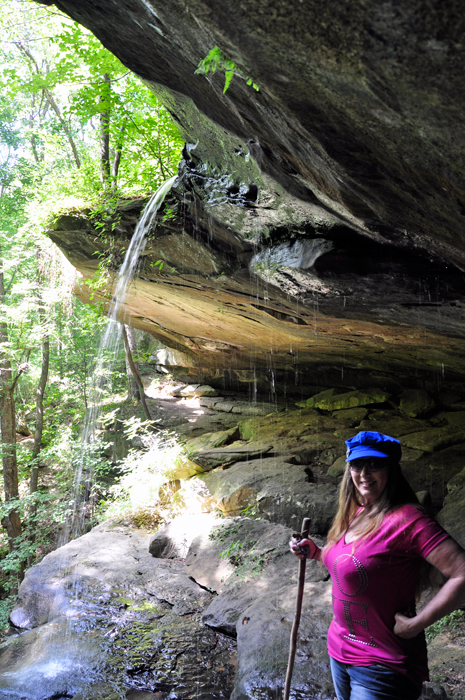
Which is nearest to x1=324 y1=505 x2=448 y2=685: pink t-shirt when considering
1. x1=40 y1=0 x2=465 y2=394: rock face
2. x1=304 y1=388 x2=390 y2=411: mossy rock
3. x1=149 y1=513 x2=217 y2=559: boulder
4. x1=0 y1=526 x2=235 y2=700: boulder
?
x1=40 y1=0 x2=465 y2=394: rock face

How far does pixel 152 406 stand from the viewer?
1625cm

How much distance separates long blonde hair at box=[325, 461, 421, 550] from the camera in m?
1.88

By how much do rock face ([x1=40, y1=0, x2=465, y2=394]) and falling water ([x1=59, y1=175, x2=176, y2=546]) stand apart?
258mm

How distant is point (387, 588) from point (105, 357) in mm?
13226

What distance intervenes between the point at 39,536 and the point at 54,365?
7.10 meters

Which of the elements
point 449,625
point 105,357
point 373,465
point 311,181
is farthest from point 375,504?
point 105,357

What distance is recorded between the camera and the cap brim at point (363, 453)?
1929 mm

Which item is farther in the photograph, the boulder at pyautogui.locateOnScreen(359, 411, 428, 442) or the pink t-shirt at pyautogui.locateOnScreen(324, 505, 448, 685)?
the boulder at pyautogui.locateOnScreen(359, 411, 428, 442)

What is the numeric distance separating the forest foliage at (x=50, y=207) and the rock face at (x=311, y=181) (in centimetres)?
175

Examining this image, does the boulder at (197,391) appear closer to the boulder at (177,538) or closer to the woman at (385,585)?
the boulder at (177,538)

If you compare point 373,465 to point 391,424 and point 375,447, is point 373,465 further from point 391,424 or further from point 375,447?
point 391,424

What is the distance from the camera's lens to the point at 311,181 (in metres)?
3.90

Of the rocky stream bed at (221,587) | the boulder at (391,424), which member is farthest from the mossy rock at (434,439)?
the boulder at (391,424)

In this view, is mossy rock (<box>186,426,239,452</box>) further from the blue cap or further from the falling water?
the blue cap
